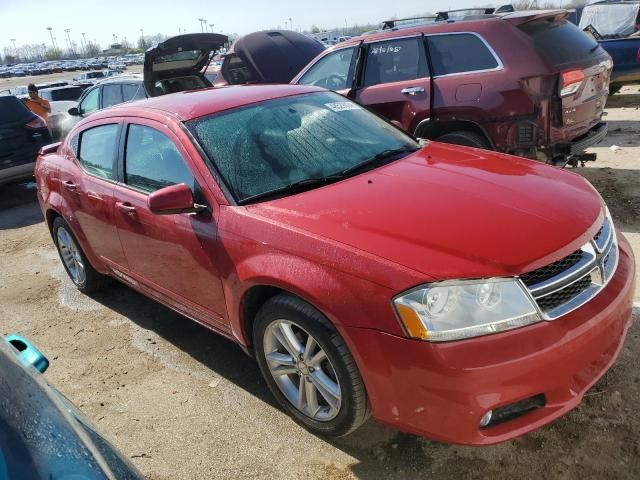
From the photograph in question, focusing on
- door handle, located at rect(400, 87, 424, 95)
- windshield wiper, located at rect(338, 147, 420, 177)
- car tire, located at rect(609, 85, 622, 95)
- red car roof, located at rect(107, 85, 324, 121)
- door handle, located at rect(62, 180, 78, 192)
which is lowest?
car tire, located at rect(609, 85, 622, 95)

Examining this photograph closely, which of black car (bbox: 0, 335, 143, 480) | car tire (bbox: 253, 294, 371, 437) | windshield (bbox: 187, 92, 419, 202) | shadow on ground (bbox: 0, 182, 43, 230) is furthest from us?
shadow on ground (bbox: 0, 182, 43, 230)

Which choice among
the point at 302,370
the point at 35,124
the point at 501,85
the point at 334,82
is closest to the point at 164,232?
the point at 302,370

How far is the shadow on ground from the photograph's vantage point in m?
7.67

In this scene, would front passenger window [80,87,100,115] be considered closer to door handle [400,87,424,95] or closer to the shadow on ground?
the shadow on ground

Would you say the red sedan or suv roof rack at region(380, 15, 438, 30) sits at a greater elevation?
suv roof rack at region(380, 15, 438, 30)

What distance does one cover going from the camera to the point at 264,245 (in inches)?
102

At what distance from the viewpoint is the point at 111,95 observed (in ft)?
29.8

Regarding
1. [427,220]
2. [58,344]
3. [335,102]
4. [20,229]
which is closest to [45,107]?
[20,229]

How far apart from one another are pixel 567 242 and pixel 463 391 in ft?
2.64

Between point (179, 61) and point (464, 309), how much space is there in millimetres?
6503

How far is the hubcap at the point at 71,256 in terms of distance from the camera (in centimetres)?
465

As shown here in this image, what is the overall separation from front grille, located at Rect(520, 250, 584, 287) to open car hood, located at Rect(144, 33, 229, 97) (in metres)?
6.10

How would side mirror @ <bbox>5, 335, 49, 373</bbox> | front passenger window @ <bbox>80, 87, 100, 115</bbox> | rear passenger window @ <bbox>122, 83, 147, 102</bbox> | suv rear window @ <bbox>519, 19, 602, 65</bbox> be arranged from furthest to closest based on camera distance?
1. front passenger window @ <bbox>80, 87, 100, 115</bbox>
2. rear passenger window @ <bbox>122, 83, 147, 102</bbox>
3. suv rear window @ <bbox>519, 19, 602, 65</bbox>
4. side mirror @ <bbox>5, 335, 49, 373</bbox>

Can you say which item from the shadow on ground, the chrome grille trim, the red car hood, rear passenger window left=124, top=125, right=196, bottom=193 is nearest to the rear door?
the red car hood
